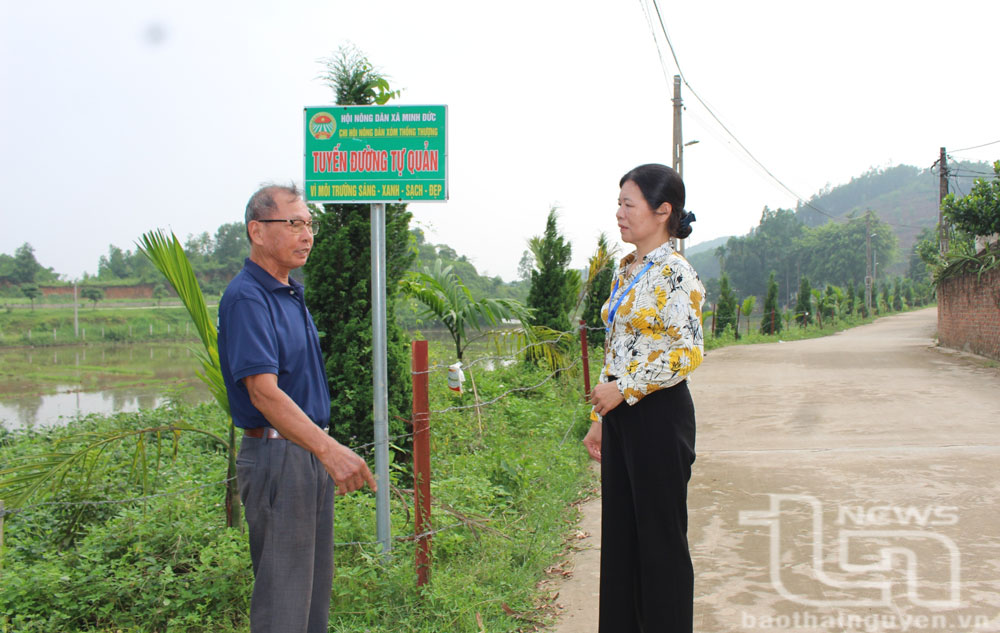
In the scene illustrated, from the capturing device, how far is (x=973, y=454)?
18.7ft

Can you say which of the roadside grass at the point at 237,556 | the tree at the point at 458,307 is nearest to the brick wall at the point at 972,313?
the tree at the point at 458,307

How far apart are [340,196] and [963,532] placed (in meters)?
3.81

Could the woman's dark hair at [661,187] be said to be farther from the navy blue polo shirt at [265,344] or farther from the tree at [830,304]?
the tree at [830,304]

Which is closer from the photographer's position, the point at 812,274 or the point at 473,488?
the point at 473,488

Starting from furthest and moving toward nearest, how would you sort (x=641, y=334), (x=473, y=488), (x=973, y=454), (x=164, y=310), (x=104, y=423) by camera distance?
(x=164, y=310) < (x=104, y=423) < (x=973, y=454) < (x=473, y=488) < (x=641, y=334)

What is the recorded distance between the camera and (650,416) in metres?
2.25

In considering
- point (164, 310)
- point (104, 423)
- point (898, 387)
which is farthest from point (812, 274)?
point (104, 423)

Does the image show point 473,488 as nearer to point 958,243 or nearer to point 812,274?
point 958,243

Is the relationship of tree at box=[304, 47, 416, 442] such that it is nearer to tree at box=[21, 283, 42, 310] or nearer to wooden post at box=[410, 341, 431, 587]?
wooden post at box=[410, 341, 431, 587]

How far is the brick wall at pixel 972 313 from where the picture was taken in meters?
13.2

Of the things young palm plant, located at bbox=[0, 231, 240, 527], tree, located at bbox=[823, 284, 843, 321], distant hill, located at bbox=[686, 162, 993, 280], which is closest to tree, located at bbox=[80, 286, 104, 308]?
tree, located at bbox=[823, 284, 843, 321]

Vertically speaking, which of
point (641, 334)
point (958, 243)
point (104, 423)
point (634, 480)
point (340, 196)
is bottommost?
point (104, 423)

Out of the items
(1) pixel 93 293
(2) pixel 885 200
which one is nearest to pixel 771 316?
(1) pixel 93 293

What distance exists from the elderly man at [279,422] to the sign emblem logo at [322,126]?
89 centimetres
